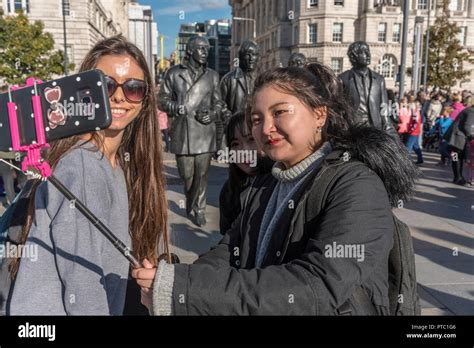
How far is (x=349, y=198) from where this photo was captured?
1198mm

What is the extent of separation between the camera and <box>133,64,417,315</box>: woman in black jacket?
112 cm

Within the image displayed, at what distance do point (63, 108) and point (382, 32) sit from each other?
208 feet

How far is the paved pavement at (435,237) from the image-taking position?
3.97 m

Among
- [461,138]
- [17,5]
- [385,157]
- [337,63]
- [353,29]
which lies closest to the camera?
[385,157]

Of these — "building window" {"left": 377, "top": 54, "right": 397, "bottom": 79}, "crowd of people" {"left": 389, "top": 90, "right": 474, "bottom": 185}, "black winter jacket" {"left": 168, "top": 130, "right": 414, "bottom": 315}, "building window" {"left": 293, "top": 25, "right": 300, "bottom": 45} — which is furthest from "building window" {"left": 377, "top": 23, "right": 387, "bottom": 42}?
"black winter jacket" {"left": 168, "top": 130, "right": 414, "bottom": 315}

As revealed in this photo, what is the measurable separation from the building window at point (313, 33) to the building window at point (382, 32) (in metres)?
7.86

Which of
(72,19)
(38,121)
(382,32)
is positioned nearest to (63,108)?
(38,121)

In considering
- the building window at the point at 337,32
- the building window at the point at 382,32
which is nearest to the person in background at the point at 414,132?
the building window at the point at 337,32

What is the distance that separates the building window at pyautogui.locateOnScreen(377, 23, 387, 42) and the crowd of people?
46.2 meters

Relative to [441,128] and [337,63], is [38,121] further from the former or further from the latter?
[337,63]

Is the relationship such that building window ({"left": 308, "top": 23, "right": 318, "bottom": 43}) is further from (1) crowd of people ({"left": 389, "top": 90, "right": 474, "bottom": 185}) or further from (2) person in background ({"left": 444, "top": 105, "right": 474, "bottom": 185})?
(2) person in background ({"left": 444, "top": 105, "right": 474, "bottom": 185})

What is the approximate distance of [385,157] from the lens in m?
1.35

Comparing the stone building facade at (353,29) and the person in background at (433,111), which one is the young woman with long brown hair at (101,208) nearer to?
the person in background at (433,111)
